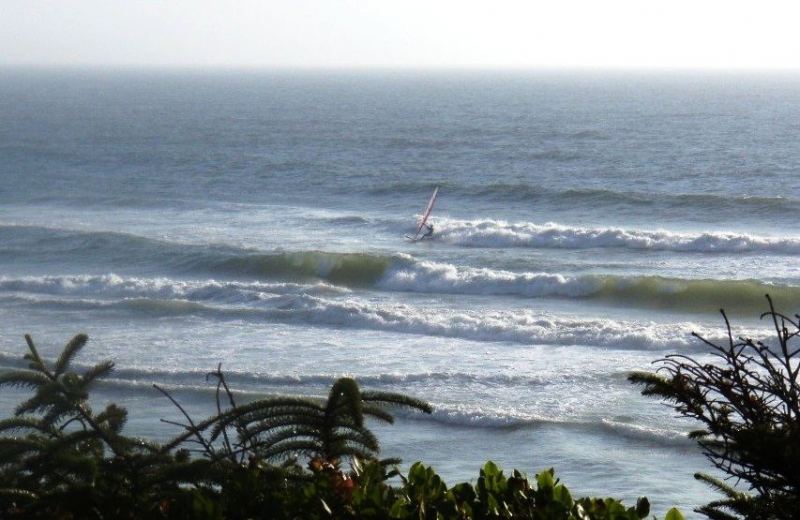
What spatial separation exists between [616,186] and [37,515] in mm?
41359

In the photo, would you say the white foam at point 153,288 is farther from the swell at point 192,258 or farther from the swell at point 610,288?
the swell at point 610,288

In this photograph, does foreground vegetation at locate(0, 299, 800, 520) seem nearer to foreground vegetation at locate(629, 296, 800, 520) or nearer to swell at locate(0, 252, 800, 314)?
foreground vegetation at locate(629, 296, 800, 520)

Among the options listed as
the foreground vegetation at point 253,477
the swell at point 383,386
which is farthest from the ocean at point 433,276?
the foreground vegetation at point 253,477

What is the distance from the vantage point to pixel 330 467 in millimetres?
3787

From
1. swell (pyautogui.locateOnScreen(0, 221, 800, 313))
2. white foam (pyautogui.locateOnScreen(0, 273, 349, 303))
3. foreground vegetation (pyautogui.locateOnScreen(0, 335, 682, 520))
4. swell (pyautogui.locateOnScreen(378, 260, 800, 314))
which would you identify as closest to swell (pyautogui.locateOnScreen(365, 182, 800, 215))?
swell (pyautogui.locateOnScreen(0, 221, 800, 313))

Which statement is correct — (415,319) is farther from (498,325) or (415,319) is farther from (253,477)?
(253,477)

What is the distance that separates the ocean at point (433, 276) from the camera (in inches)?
539

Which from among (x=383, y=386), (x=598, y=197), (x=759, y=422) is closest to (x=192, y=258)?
(x=383, y=386)

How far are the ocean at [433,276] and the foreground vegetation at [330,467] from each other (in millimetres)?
6971

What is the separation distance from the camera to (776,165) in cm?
4969

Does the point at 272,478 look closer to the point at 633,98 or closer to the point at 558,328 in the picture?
the point at 558,328

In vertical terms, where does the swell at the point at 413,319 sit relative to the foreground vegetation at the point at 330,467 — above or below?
above

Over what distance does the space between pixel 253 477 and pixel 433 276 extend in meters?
22.4

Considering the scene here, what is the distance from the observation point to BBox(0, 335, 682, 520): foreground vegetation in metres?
3.52
